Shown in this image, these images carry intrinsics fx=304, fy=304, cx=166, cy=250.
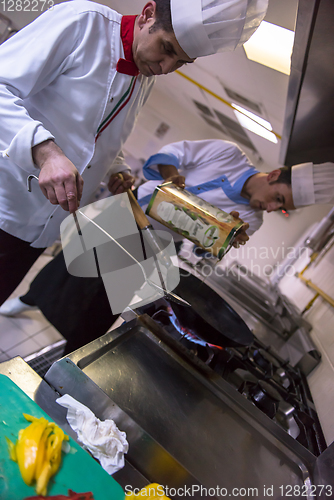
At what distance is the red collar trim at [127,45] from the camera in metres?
0.80

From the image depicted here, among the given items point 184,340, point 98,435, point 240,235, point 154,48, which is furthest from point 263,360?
point 154,48

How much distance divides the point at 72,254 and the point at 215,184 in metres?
0.56

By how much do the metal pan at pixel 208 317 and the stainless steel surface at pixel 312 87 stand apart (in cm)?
62

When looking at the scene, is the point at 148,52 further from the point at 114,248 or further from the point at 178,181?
the point at 114,248

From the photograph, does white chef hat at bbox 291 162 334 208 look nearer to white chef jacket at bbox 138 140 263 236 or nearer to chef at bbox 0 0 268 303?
white chef jacket at bbox 138 140 263 236

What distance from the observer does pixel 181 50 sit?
2.31 feet

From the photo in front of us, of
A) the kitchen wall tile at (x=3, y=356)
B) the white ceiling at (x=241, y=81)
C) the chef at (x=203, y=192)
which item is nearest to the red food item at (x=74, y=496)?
the chef at (x=203, y=192)

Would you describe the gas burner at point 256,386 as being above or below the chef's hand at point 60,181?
below

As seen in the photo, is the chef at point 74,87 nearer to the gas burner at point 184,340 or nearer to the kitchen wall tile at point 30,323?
the gas burner at point 184,340

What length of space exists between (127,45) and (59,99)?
231 millimetres

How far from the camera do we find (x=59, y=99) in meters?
0.82

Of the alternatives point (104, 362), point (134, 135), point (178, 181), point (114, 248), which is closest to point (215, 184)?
point (178, 181)

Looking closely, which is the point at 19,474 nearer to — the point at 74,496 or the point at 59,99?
the point at 74,496

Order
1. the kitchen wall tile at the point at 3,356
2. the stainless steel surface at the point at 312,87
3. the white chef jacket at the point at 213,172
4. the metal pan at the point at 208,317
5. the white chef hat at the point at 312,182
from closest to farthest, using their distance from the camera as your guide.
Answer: the stainless steel surface at the point at 312,87 → the metal pan at the point at 208,317 → the white chef hat at the point at 312,182 → the white chef jacket at the point at 213,172 → the kitchen wall tile at the point at 3,356
